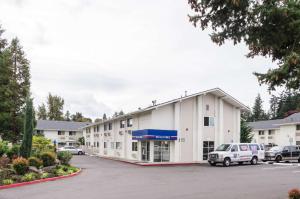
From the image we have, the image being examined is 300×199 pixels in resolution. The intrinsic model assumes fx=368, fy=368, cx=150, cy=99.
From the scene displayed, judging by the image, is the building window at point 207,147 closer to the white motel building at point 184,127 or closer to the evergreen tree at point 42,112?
the white motel building at point 184,127

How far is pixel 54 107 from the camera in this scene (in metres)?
99.4

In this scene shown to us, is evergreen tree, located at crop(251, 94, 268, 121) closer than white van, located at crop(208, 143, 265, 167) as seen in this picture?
No

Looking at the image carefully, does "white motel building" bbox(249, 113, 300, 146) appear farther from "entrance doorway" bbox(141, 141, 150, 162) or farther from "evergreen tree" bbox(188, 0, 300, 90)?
"evergreen tree" bbox(188, 0, 300, 90)

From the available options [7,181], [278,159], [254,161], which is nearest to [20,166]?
[7,181]

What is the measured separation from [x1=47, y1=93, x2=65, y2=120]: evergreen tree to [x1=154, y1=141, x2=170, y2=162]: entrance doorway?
68077 millimetres

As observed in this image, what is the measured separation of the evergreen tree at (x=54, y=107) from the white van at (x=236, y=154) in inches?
2858

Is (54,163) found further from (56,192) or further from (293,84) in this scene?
(293,84)

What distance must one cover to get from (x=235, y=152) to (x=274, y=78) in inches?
939

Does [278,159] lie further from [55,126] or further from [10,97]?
[55,126]

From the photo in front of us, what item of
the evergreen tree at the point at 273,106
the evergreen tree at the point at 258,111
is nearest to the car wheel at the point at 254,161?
the evergreen tree at the point at 258,111

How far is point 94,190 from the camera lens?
15648 mm

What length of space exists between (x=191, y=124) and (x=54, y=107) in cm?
6876

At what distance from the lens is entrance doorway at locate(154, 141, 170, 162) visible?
35969mm

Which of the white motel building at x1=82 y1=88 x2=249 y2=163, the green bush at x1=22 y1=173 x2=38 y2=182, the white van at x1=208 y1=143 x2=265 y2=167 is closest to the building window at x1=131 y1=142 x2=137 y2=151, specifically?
the white motel building at x1=82 y1=88 x2=249 y2=163
